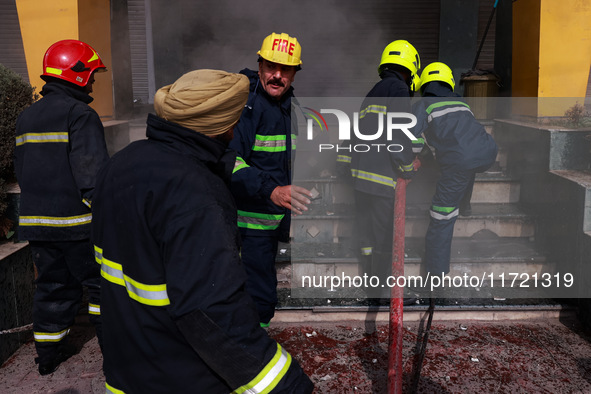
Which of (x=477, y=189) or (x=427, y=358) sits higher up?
(x=477, y=189)

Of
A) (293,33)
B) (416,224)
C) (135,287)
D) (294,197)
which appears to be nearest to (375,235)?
(416,224)

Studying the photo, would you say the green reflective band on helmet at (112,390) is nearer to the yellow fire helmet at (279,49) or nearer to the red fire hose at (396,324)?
the red fire hose at (396,324)

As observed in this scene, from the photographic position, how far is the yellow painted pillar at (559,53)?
586 centimetres

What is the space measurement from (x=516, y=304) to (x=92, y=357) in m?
3.63

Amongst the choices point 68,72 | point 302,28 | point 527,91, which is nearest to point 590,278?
point 527,91

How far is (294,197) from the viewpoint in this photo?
98.1 inches

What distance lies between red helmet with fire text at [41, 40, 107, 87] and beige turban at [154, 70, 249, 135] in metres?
2.23

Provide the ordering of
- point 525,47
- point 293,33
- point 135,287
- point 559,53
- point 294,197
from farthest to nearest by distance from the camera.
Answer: point 293,33, point 525,47, point 559,53, point 294,197, point 135,287

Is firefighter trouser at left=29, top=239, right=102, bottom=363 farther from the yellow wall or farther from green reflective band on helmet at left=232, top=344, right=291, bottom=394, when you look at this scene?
the yellow wall

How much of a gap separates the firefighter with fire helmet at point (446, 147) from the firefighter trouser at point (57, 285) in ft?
9.76

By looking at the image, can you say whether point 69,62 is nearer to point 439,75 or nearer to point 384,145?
point 384,145

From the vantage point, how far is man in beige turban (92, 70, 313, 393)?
138 centimetres

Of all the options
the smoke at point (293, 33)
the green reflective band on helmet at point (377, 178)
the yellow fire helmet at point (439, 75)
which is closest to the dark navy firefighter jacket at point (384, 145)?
the green reflective band on helmet at point (377, 178)

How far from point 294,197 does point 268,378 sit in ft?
3.87
